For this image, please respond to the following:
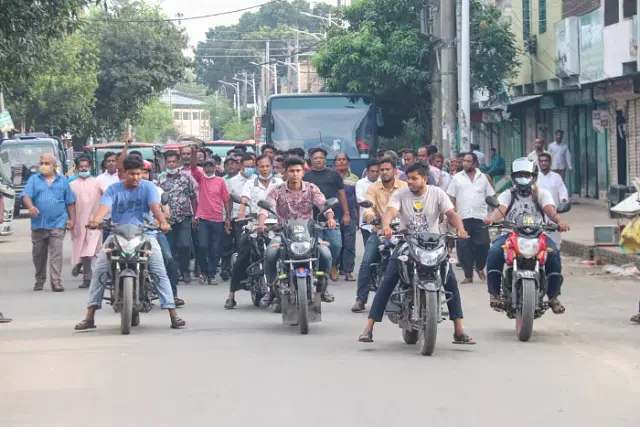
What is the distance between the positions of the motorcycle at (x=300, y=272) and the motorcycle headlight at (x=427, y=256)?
5.20 feet

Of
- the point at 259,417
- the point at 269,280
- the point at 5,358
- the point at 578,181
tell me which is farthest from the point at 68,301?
the point at 578,181

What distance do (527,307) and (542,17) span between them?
941 inches

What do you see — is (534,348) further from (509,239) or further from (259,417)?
(259,417)

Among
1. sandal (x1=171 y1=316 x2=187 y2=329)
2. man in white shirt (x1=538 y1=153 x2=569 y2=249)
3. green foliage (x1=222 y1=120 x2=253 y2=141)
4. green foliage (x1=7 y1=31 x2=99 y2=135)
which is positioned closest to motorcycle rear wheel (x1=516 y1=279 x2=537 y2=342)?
sandal (x1=171 y1=316 x2=187 y2=329)

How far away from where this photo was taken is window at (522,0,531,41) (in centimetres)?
3425

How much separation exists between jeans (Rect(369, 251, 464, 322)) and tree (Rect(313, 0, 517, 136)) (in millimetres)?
20650

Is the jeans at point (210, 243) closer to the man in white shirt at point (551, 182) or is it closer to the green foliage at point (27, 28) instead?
the green foliage at point (27, 28)

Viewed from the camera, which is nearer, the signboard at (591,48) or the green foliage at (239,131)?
the signboard at (591,48)

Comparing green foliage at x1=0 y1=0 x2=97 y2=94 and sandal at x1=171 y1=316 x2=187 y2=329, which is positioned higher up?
green foliage at x1=0 y1=0 x2=97 y2=94

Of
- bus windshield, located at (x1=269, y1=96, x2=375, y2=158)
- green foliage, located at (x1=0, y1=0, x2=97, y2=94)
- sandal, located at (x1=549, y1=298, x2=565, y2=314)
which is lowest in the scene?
sandal, located at (x1=549, y1=298, x2=565, y2=314)

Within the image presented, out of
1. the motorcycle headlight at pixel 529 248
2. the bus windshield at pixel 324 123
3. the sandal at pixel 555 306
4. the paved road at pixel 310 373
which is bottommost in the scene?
the paved road at pixel 310 373

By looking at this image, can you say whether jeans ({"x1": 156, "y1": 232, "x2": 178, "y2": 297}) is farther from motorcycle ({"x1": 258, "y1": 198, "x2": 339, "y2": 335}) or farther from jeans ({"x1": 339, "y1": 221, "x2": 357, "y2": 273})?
jeans ({"x1": 339, "y1": 221, "x2": 357, "y2": 273})

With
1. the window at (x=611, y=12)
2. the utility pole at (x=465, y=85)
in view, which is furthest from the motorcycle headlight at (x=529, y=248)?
the window at (x=611, y=12)

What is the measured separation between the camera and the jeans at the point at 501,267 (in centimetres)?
1059
